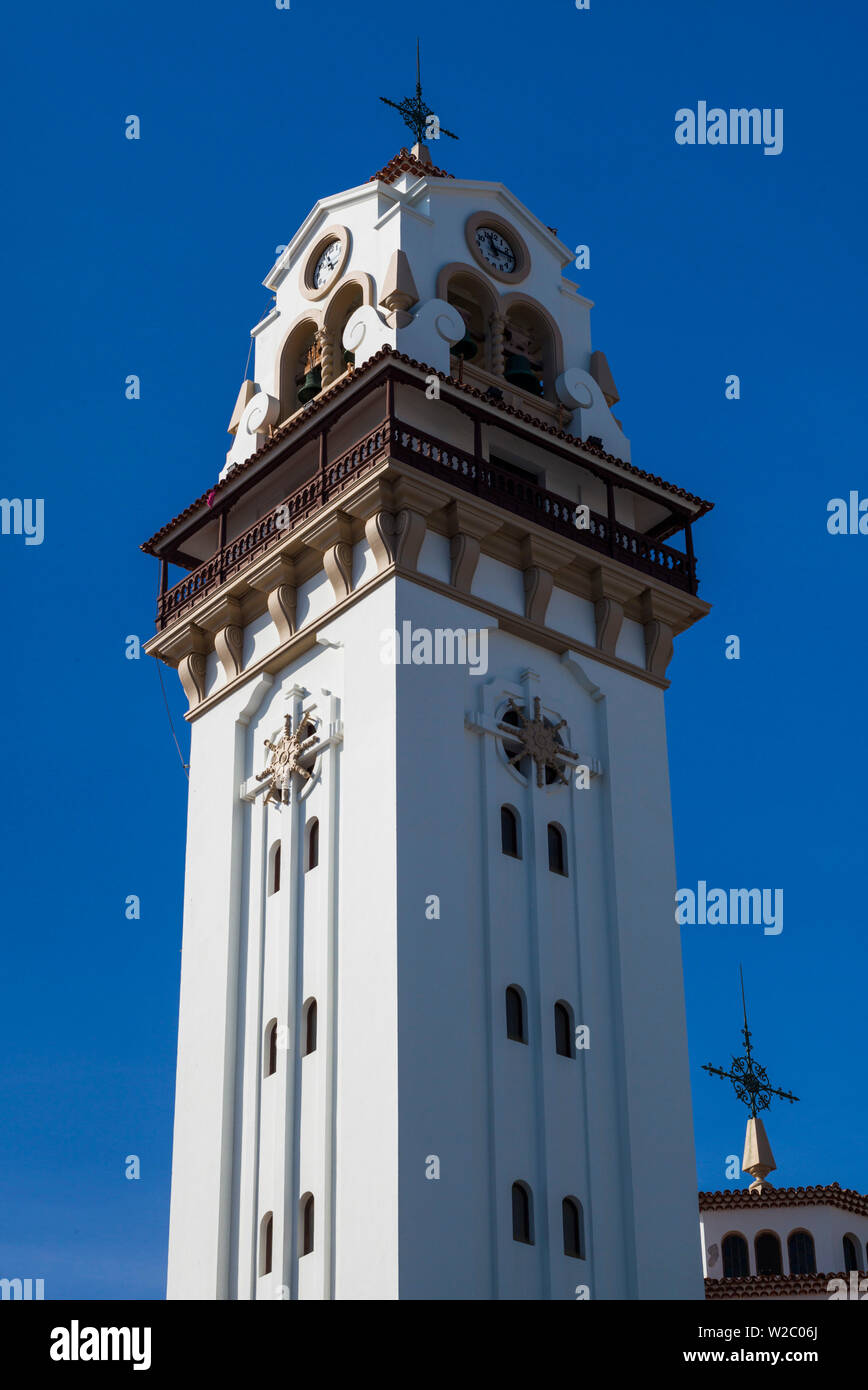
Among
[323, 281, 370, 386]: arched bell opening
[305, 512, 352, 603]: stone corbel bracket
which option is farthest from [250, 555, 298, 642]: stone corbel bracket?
[323, 281, 370, 386]: arched bell opening

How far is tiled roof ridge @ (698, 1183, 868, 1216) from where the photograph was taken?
46875mm

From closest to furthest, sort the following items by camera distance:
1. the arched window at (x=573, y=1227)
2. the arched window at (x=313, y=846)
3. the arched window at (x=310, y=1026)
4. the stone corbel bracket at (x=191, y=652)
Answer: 1. the arched window at (x=573, y=1227)
2. the arched window at (x=310, y=1026)
3. the arched window at (x=313, y=846)
4. the stone corbel bracket at (x=191, y=652)

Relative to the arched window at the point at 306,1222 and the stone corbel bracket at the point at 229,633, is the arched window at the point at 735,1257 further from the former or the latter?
the stone corbel bracket at the point at 229,633

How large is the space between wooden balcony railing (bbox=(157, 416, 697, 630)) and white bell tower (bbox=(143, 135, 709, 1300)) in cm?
9

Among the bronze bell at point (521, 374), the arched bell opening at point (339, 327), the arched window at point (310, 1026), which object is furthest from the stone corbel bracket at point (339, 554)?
the arched window at point (310, 1026)

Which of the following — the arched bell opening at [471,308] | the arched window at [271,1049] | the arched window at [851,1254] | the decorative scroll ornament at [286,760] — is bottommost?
the arched window at [851,1254]

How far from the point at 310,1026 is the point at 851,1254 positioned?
Answer: 19.1 m

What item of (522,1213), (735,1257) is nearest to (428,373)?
(522,1213)

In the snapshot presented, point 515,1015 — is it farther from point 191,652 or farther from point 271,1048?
point 191,652

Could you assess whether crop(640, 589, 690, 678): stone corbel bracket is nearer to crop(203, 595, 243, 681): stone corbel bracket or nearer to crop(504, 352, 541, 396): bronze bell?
crop(504, 352, 541, 396): bronze bell

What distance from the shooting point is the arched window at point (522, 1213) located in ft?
101

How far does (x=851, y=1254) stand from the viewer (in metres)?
46.7

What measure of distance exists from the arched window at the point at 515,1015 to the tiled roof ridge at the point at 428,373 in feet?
34.6

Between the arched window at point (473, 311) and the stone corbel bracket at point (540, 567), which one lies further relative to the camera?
the arched window at point (473, 311)
